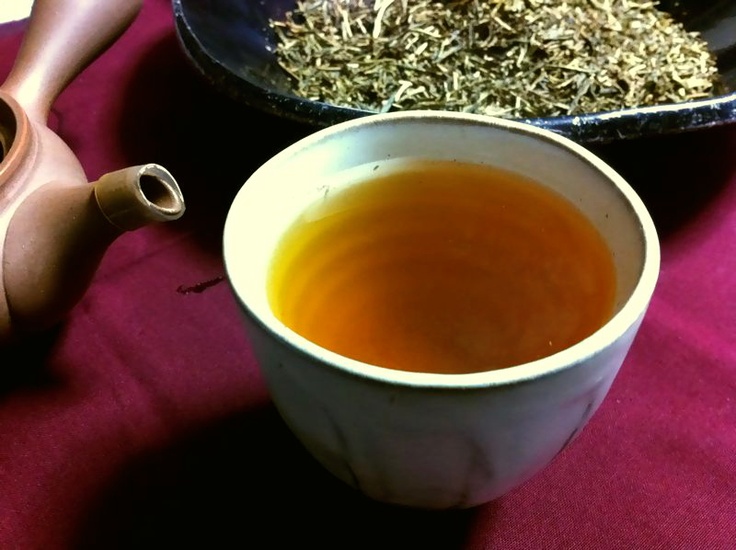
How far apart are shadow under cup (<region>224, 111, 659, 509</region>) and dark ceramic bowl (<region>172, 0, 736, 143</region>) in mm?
150

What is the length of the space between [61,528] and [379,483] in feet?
0.70

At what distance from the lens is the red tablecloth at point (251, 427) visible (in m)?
0.44

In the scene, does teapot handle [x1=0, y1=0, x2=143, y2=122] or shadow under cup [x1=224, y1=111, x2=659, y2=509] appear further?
teapot handle [x1=0, y1=0, x2=143, y2=122]

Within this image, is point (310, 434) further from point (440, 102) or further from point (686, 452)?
point (440, 102)

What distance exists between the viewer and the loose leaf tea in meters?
0.73

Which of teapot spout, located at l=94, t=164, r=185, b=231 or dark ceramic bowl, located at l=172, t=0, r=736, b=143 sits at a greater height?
teapot spout, located at l=94, t=164, r=185, b=231

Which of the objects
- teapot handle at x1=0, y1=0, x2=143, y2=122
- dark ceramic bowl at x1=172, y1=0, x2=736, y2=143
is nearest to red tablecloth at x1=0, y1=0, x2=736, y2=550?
dark ceramic bowl at x1=172, y1=0, x2=736, y2=143

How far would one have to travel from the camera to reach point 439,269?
431 mm

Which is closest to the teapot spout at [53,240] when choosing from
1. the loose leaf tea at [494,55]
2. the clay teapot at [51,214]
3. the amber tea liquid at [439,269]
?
the clay teapot at [51,214]

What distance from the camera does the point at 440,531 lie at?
435mm

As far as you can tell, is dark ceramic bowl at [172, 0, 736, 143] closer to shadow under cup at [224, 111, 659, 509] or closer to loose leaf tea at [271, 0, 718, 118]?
loose leaf tea at [271, 0, 718, 118]

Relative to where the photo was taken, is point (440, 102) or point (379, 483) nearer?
point (379, 483)

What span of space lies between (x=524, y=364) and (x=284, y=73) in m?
0.54

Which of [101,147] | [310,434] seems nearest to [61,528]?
[310,434]
